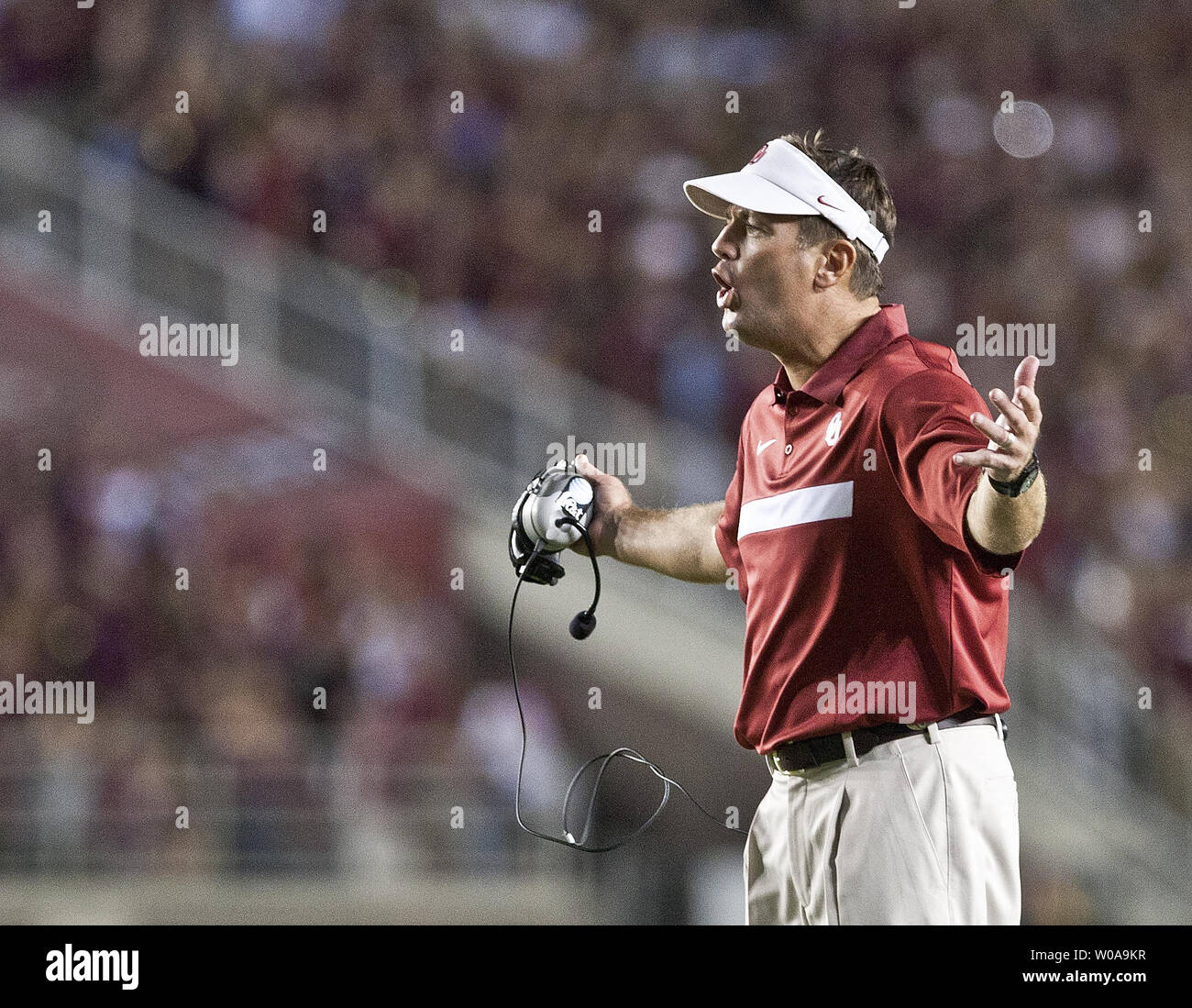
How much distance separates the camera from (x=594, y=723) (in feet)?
16.1

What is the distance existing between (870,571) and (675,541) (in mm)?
520

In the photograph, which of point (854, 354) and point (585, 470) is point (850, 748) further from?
point (585, 470)

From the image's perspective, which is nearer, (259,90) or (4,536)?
(4,536)

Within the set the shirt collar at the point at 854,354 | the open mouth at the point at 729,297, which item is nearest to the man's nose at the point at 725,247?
the open mouth at the point at 729,297

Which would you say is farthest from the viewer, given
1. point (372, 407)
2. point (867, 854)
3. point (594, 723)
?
point (372, 407)

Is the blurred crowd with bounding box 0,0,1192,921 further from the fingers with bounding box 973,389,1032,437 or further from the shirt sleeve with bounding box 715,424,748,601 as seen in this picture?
the fingers with bounding box 973,389,1032,437

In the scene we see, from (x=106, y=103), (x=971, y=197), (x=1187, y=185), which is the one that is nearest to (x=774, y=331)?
(x=971, y=197)

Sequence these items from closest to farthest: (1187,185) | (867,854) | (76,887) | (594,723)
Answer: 1. (867,854)
2. (76,887)
3. (594,723)
4. (1187,185)

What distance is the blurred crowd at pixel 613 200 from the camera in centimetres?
502

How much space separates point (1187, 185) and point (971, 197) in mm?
822

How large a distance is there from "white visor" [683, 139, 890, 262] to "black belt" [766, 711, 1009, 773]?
728 mm

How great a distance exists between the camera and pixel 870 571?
87.4 inches

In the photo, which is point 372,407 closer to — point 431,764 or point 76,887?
point 431,764

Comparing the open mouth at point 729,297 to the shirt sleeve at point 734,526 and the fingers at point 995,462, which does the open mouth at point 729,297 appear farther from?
the fingers at point 995,462
